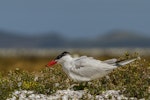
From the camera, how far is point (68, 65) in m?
19.6

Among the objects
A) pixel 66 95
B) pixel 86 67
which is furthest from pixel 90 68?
pixel 66 95

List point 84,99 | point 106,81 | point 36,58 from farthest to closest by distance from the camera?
point 36,58 < point 106,81 < point 84,99

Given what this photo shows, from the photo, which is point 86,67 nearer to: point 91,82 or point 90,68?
point 90,68

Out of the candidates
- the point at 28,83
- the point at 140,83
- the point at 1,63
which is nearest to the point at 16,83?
the point at 28,83

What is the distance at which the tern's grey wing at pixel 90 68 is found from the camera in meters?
19.3

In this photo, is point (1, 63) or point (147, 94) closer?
point (147, 94)

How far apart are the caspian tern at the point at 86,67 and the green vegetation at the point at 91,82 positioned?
0.32 metres

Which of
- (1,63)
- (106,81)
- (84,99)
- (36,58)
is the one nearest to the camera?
(84,99)

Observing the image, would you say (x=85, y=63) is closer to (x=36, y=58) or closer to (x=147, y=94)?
(x=147, y=94)

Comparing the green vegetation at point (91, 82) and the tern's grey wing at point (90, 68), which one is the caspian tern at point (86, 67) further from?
the green vegetation at point (91, 82)

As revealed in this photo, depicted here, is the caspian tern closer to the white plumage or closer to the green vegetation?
the white plumage

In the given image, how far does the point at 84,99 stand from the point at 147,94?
1.59 meters

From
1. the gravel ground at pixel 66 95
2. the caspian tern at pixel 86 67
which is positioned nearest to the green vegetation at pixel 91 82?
the gravel ground at pixel 66 95

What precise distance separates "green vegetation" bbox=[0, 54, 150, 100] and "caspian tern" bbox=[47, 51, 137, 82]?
1.05ft
